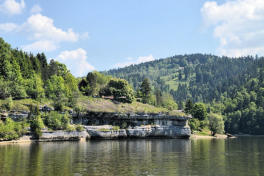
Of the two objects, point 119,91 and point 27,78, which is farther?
point 119,91

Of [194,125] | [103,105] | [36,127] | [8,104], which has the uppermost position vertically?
[103,105]

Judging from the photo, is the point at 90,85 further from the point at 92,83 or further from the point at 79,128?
the point at 79,128

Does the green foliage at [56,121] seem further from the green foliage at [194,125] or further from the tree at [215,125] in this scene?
the tree at [215,125]

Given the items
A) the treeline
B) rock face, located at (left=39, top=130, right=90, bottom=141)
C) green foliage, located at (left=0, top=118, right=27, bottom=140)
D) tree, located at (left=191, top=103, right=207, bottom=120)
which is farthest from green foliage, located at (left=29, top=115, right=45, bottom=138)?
tree, located at (left=191, top=103, right=207, bottom=120)

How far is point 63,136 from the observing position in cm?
9531

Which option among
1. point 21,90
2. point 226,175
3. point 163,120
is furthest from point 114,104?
point 226,175

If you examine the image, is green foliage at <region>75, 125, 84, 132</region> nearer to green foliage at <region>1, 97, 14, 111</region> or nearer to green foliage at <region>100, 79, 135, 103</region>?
green foliage at <region>1, 97, 14, 111</region>

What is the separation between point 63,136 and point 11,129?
17.7 metres

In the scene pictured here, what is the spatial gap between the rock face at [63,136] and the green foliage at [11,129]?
689 centimetres

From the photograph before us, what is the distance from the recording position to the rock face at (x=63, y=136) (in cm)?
9119

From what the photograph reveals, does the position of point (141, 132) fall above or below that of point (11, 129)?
below

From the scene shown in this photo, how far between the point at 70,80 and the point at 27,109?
42893 mm

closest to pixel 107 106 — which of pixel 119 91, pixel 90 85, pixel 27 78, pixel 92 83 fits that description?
pixel 119 91

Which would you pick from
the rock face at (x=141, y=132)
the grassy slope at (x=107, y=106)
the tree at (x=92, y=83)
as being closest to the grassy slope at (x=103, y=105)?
the grassy slope at (x=107, y=106)
